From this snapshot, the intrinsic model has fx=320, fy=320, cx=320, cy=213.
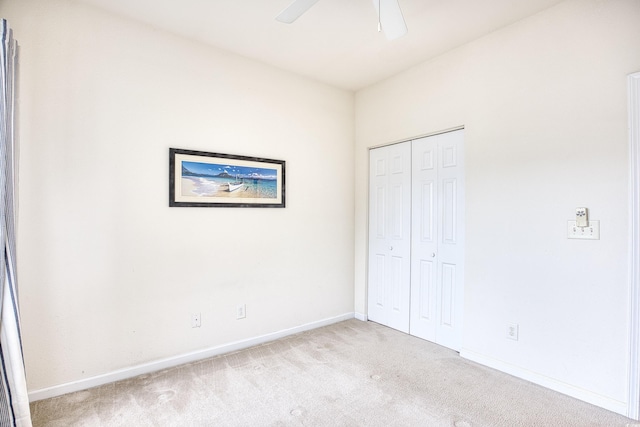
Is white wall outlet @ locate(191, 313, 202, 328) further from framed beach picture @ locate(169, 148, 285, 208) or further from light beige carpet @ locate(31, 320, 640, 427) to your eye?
framed beach picture @ locate(169, 148, 285, 208)

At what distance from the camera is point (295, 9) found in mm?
1813

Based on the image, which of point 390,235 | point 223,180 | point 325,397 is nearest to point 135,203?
point 223,180

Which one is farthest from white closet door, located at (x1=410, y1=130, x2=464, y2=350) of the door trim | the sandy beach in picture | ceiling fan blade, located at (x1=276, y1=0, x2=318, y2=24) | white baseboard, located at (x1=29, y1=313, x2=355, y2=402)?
ceiling fan blade, located at (x1=276, y1=0, x2=318, y2=24)

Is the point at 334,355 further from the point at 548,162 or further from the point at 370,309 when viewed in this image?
the point at 548,162

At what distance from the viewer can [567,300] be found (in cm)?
216

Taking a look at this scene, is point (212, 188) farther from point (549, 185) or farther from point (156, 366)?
point (549, 185)

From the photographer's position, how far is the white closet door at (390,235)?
3.28 m

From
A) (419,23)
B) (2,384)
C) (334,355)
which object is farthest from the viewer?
(334,355)

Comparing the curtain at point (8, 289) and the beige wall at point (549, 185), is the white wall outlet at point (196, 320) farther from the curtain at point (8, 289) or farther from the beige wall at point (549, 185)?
the beige wall at point (549, 185)

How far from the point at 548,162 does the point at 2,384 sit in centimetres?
346

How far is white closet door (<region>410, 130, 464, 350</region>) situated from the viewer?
2832 mm

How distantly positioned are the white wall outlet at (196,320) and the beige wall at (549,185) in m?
2.27

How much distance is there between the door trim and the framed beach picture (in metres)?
2.58

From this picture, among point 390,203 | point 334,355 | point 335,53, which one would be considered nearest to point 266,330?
point 334,355
